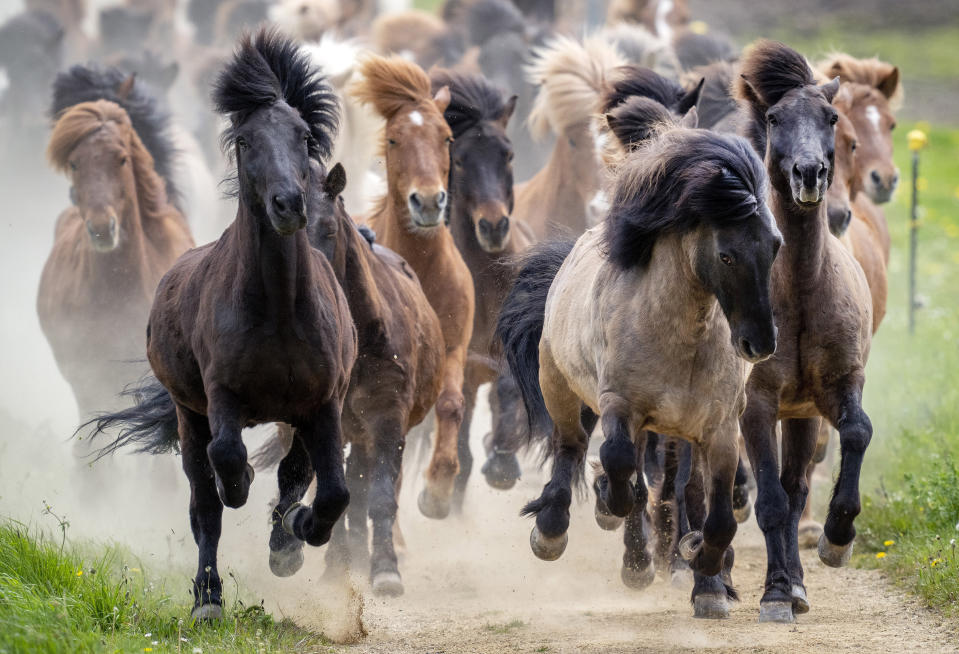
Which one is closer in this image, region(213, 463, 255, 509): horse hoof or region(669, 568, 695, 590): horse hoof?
region(213, 463, 255, 509): horse hoof

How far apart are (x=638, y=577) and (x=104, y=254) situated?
14.9ft

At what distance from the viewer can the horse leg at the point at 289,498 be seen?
639 centimetres

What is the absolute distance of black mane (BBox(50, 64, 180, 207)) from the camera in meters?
10.4

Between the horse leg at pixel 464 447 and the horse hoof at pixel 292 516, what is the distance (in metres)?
3.12

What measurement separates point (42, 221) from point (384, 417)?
7.72 metres

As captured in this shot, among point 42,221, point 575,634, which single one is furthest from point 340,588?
point 42,221

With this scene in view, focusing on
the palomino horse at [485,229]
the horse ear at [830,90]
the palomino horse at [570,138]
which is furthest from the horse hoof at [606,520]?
the palomino horse at [570,138]

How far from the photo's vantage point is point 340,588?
717 cm

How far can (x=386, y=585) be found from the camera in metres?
7.39

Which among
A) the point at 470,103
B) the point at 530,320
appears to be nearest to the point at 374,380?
the point at 530,320

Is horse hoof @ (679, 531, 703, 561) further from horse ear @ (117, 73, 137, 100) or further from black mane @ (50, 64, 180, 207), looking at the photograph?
→ horse ear @ (117, 73, 137, 100)

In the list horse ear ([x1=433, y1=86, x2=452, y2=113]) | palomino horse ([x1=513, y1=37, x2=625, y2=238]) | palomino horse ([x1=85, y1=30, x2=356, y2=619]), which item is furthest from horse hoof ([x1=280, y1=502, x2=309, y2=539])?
palomino horse ([x1=513, y1=37, x2=625, y2=238])

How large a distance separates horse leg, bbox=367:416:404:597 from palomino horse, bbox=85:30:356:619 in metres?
1.18

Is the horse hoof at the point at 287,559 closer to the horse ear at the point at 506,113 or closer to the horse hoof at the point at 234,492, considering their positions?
the horse hoof at the point at 234,492
